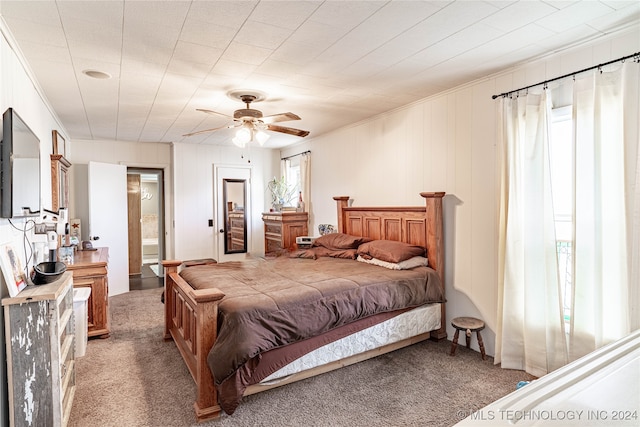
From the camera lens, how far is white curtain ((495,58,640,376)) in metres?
2.26

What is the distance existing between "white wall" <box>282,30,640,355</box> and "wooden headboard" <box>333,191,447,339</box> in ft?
0.39

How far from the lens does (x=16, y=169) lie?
2.10m

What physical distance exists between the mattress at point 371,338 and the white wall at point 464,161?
0.38 meters

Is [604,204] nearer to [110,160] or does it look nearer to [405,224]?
[405,224]

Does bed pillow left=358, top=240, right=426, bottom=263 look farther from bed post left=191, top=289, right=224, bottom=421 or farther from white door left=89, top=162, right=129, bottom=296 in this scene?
white door left=89, top=162, right=129, bottom=296

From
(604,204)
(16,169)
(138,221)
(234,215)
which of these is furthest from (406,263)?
(138,221)

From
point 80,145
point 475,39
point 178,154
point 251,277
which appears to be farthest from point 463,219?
point 80,145

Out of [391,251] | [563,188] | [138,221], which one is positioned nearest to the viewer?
[563,188]

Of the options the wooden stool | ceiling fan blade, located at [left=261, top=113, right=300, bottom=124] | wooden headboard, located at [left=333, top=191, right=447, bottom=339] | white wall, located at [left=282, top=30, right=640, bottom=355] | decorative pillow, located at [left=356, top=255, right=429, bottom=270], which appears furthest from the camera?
wooden headboard, located at [left=333, top=191, right=447, bottom=339]

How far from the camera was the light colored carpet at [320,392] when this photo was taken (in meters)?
2.29

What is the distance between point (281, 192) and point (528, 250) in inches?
172

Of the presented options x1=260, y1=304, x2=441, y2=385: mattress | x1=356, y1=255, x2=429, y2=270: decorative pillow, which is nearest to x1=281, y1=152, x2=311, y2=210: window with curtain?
x1=356, y1=255, x2=429, y2=270: decorative pillow

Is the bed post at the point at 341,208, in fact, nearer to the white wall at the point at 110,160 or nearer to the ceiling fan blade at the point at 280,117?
the ceiling fan blade at the point at 280,117

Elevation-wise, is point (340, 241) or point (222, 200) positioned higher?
point (222, 200)
